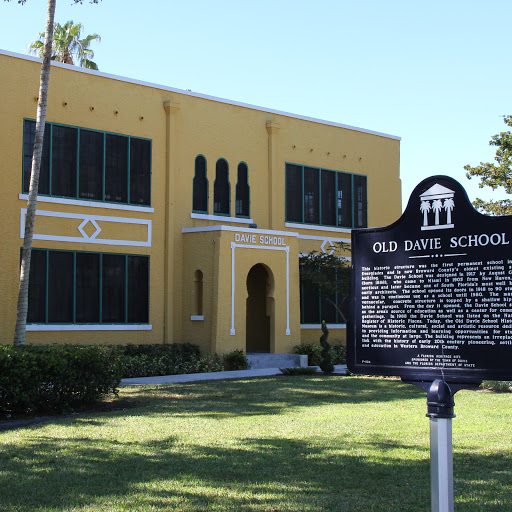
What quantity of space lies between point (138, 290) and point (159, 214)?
245cm

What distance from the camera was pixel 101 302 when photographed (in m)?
21.7

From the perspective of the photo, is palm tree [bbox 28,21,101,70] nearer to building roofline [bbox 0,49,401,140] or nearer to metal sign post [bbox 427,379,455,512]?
building roofline [bbox 0,49,401,140]

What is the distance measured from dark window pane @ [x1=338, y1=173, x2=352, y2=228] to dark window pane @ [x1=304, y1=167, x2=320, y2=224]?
1168 millimetres

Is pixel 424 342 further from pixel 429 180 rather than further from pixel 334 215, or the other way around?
pixel 334 215

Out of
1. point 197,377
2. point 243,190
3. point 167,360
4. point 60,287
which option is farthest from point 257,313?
point 60,287

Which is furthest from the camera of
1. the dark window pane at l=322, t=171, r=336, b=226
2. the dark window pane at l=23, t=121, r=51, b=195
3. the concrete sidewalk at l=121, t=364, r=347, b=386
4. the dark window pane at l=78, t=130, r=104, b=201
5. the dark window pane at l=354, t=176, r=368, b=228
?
the dark window pane at l=354, t=176, r=368, b=228

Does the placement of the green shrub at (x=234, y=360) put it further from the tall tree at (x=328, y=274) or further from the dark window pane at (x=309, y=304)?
the dark window pane at (x=309, y=304)

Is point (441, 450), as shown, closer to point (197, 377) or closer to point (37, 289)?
point (197, 377)

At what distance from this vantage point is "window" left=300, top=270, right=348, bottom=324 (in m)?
26.7

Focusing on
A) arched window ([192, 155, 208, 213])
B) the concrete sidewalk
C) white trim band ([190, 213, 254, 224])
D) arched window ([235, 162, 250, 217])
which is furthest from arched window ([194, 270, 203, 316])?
arched window ([235, 162, 250, 217])

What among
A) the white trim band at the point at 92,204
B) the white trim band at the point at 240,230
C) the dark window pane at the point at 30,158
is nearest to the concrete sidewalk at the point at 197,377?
the white trim band at the point at 240,230

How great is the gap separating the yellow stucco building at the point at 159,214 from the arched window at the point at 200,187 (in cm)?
5

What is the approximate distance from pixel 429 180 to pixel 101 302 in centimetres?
1678

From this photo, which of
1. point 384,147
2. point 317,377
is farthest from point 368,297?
point 384,147
